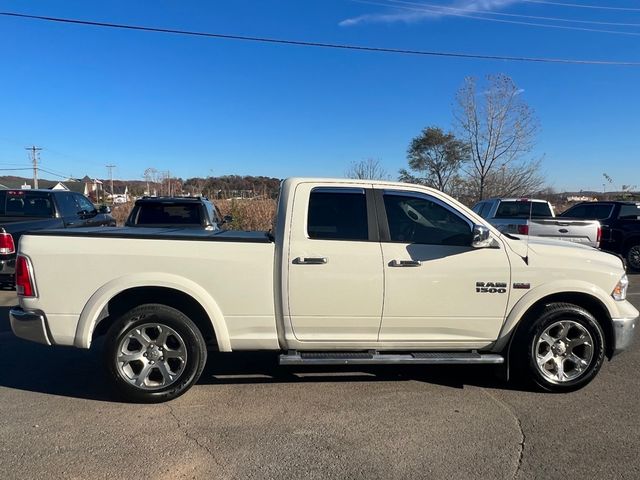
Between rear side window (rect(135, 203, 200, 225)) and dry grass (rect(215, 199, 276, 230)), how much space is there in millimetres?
8870

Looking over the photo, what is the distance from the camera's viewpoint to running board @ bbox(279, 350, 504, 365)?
4.19 metres

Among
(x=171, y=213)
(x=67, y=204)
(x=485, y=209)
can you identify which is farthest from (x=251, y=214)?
(x=171, y=213)

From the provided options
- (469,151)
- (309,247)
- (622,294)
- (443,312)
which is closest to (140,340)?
(309,247)

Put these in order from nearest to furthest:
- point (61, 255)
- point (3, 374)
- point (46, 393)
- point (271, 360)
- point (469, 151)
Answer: point (61, 255) < point (46, 393) < point (3, 374) < point (271, 360) < point (469, 151)

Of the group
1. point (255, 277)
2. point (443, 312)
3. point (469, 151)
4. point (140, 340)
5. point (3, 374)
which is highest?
point (469, 151)

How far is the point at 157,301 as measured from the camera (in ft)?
14.3

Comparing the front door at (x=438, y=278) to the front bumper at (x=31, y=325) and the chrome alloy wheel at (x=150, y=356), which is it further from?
the front bumper at (x=31, y=325)

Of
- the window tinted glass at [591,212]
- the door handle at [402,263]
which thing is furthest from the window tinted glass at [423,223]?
the window tinted glass at [591,212]

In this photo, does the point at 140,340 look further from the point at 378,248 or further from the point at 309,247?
the point at 378,248

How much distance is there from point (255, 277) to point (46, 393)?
2156 millimetres

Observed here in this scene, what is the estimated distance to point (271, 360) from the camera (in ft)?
17.7

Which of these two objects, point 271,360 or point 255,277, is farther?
point 271,360

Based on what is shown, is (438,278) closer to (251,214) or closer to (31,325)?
(31,325)

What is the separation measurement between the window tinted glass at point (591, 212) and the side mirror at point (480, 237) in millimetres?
9612
